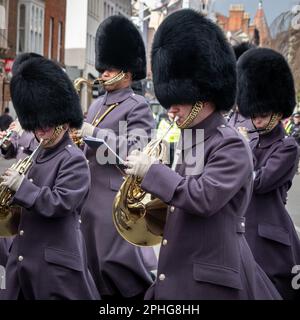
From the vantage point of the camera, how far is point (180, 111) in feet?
14.6

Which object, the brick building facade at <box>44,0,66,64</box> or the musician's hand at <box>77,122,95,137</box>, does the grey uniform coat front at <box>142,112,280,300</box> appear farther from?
Result: the brick building facade at <box>44,0,66,64</box>

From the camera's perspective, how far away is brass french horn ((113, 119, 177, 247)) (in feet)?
14.9

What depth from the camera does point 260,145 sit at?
6199 millimetres

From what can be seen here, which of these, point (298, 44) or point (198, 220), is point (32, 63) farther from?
point (298, 44)

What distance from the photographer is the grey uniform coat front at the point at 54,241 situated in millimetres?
5059

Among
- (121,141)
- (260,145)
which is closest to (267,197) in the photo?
(260,145)

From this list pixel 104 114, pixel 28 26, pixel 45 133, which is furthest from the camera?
pixel 28 26

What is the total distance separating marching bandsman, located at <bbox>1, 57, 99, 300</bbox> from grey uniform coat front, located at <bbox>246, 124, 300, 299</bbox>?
4.15 feet

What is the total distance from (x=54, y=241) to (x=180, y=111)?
1.19 metres

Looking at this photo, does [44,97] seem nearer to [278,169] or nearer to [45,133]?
[45,133]

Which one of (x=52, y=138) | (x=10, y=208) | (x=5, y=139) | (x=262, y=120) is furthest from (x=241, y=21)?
(x=10, y=208)

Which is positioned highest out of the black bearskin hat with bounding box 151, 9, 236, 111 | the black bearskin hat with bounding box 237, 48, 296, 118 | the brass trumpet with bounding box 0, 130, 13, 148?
the black bearskin hat with bounding box 151, 9, 236, 111

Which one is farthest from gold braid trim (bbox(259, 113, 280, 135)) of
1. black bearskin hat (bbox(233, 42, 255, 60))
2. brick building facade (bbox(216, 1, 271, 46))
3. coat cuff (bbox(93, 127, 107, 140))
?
brick building facade (bbox(216, 1, 271, 46))

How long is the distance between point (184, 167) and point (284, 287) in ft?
6.16
